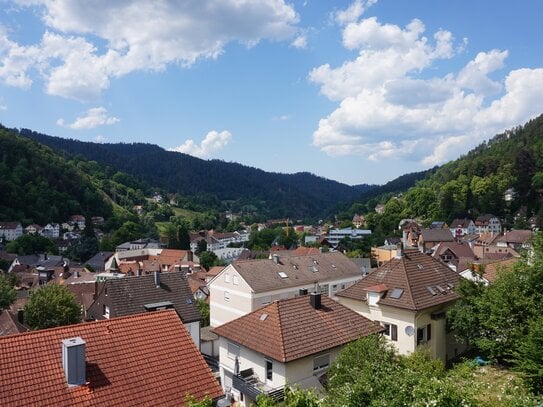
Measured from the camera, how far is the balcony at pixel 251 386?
19.4 metres

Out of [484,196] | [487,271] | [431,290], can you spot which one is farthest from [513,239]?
[431,290]

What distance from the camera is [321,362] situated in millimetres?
20797

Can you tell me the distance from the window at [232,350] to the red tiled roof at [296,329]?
1.86ft

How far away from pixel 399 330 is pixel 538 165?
130 m

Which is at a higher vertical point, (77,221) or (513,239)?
(77,221)

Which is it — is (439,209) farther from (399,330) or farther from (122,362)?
(122,362)

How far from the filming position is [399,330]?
24.9 m

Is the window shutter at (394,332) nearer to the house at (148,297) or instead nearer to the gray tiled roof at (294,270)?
the house at (148,297)

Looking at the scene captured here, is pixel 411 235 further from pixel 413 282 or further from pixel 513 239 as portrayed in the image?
pixel 413 282

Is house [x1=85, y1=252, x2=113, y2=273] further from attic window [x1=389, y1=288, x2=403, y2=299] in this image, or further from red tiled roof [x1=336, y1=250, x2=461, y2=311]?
attic window [x1=389, y1=288, x2=403, y2=299]

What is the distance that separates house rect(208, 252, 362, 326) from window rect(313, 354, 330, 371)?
13.5 m

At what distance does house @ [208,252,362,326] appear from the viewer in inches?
1495

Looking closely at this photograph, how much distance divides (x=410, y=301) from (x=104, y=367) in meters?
17.7

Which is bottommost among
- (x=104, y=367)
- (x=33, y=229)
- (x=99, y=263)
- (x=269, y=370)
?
(x=99, y=263)
